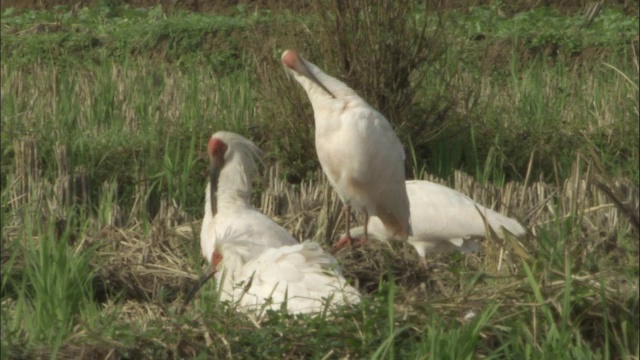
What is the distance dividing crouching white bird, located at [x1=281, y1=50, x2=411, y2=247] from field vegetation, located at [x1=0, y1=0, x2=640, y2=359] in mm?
214

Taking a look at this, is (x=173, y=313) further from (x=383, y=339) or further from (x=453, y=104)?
(x=453, y=104)

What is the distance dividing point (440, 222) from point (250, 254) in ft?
4.78

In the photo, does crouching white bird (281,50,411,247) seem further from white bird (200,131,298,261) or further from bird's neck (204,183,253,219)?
bird's neck (204,183,253,219)

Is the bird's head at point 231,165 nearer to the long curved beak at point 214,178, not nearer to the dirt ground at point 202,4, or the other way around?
the long curved beak at point 214,178

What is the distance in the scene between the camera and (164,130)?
7.77 metres

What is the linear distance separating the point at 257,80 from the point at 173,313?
4.56 m

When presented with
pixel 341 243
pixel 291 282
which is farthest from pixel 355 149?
pixel 291 282

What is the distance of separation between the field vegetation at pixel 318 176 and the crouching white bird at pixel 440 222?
0.13 metres

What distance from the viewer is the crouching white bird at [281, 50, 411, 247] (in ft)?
20.7

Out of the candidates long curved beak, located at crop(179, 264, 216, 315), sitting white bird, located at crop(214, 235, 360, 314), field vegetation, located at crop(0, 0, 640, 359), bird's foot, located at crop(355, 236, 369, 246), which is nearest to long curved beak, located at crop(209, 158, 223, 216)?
field vegetation, located at crop(0, 0, 640, 359)

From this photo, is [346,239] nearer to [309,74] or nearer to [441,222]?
[441,222]

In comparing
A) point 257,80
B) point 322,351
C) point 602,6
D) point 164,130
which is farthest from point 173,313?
point 602,6

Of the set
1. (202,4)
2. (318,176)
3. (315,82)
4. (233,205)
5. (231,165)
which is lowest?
(202,4)

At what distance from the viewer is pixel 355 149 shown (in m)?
6.30
